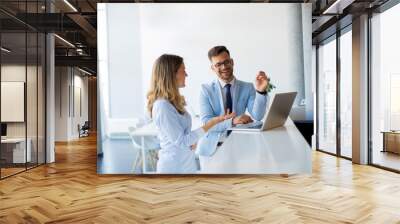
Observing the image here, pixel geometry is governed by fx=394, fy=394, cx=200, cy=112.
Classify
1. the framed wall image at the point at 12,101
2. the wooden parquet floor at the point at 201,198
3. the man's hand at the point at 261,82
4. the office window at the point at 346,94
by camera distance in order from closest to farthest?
the wooden parquet floor at the point at 201,198, the man's hand at the point at 261,82, the framed wall image at the point at 12,101, the office window at the point at 346,94

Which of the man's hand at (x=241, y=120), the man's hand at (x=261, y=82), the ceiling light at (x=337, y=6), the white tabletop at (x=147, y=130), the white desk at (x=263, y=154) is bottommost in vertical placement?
the white desk at (x=263, y=154)

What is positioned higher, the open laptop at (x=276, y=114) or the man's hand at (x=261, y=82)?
the man's hand at (x=261, y=82)

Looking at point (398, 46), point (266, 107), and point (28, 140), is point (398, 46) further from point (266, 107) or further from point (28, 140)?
point (28, 140)

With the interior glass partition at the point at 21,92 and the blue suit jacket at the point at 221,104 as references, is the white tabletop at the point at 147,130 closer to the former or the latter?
the blue suit jacket at the point at 221,104

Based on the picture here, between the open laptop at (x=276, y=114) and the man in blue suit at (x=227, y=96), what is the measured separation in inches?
3.4

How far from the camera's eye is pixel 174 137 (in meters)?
6.13

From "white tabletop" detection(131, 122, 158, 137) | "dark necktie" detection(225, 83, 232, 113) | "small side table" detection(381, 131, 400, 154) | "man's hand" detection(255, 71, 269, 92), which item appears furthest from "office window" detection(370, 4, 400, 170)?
"white tabletop" detection(131, 122, 158, 137)

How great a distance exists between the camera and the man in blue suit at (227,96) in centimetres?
628

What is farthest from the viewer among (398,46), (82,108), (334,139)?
(82,108)

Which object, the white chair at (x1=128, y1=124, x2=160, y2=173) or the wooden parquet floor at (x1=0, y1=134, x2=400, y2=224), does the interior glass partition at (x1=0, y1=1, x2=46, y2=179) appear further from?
the white chair at (x1=128, y1=124, x2=160, y2=173)

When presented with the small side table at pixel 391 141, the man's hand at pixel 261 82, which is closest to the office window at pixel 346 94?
the small side table at pixel 391 141

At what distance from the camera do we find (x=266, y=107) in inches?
248

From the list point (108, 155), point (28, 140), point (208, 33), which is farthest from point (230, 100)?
point (28, 140)

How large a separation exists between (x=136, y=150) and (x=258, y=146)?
1.96 metres
